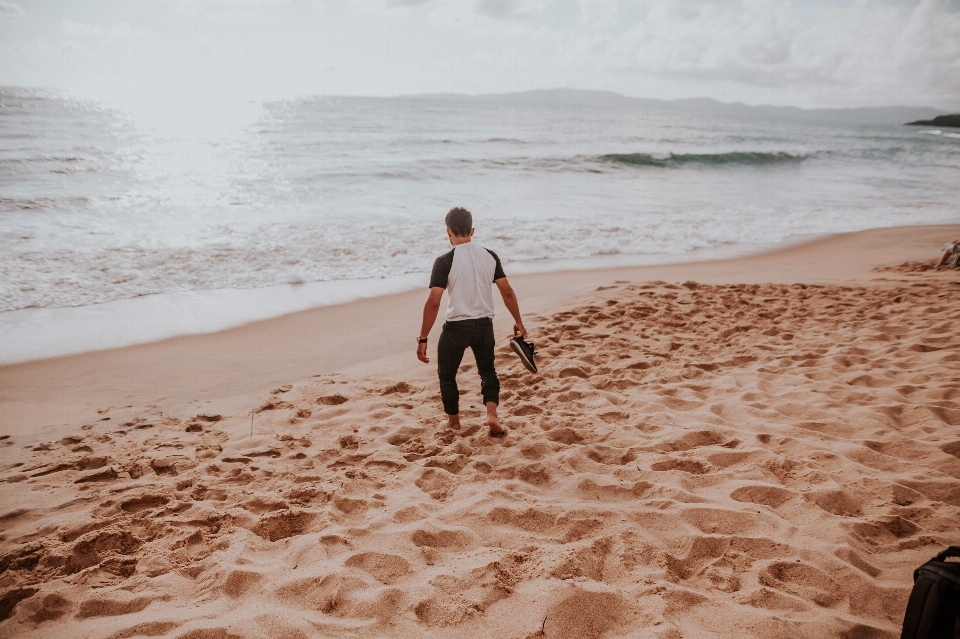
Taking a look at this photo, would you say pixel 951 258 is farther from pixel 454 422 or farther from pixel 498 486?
pixel 498 486

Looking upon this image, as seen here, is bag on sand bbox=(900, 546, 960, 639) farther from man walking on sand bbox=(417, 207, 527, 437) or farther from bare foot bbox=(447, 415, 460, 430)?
bare foot bbox=(447, 415, 460, 430)

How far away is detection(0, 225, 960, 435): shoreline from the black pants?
1.61 meters

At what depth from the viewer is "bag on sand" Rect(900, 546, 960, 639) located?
1853mm

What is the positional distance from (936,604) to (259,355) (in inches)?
233

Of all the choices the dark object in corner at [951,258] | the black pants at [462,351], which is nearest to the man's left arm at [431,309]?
the black pants at [462,351]

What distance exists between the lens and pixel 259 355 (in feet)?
20.0

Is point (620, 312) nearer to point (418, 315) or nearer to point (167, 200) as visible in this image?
point (418, 315)

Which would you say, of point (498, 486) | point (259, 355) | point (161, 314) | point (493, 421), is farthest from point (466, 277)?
point (161, 314)

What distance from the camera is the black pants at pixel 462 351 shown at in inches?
164

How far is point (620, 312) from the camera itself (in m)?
7.00

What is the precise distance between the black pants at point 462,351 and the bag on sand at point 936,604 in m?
2.81

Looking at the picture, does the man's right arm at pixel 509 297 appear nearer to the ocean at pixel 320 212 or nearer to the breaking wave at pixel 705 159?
the ocean at pixel 320 212

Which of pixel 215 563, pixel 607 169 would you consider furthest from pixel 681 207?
pixel 215 563

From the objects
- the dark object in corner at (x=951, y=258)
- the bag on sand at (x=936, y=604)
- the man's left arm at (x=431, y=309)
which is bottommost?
the bag on sand at (x=936, y=604)
